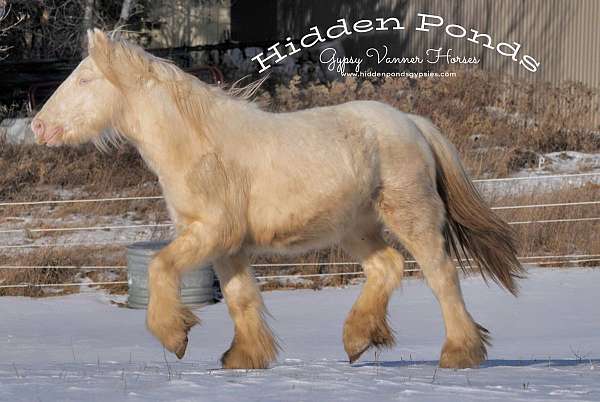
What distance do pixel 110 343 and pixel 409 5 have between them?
1446 cm

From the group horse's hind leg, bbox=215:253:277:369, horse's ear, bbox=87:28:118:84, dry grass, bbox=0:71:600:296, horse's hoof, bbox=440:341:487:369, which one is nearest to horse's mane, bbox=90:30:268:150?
horse's ear, bbox=87:28:118:84

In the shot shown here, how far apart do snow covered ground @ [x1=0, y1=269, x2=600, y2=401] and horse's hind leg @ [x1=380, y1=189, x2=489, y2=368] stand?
31 centimetres

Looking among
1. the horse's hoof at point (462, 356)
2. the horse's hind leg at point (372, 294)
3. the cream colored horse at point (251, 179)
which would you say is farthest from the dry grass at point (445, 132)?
the horse's hoof at point (462, 356)

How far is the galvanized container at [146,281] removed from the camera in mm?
11484

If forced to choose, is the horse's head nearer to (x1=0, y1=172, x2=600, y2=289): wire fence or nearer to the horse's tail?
the horse's tail

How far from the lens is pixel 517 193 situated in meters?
14.5

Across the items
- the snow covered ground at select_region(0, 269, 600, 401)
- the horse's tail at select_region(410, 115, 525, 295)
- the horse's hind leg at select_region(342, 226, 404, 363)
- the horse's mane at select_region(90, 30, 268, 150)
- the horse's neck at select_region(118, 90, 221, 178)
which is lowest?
the snow covered ground at select_region(0, 269, 600, 401)

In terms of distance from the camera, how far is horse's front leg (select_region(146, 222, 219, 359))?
6211 millimetres

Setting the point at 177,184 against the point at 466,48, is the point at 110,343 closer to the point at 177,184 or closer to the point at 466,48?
the point at 177,184

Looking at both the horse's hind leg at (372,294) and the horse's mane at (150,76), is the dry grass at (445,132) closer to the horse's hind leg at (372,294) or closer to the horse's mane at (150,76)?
the horse's hind leg at (372,294)

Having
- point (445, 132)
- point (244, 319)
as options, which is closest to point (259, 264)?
point (244, 319)

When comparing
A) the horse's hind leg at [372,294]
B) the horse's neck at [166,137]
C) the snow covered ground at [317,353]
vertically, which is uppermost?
the horse's neck at [166,137]

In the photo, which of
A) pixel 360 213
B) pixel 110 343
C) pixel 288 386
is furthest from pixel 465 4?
pixel 288 386

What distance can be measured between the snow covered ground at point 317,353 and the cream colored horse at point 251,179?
1.03ft
